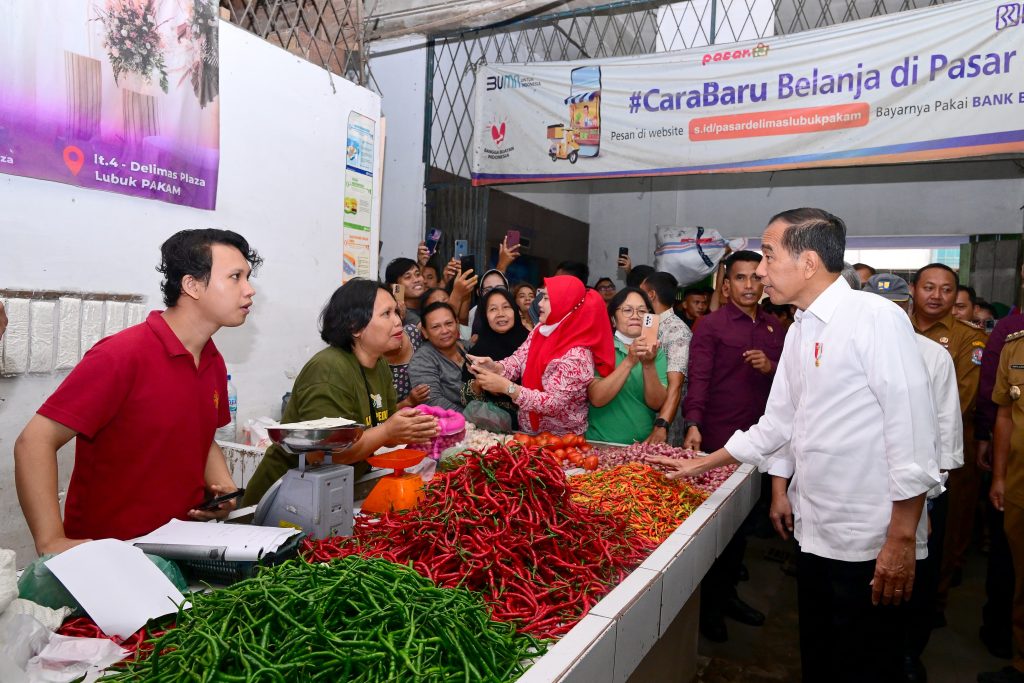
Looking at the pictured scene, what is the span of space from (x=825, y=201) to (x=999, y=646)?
6075mm

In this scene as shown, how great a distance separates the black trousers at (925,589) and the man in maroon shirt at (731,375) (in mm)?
673

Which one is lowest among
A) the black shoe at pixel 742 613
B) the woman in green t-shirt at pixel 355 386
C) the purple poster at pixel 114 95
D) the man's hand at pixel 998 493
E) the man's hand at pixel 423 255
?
the black shoe at pixel 742 613

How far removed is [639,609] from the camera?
1.43 metres

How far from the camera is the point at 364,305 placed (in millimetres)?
2164

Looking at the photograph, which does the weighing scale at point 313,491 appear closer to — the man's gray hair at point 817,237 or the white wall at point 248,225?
the man's gray hair at point 817,237

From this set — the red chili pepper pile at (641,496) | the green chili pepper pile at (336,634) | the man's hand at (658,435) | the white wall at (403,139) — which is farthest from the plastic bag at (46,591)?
the white wall at (403,139)

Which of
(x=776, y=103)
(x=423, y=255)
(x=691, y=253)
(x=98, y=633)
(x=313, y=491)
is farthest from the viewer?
(x=691, y=253)

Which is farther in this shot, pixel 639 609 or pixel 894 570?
pixel 894 570

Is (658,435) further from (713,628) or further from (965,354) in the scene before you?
(965,354)

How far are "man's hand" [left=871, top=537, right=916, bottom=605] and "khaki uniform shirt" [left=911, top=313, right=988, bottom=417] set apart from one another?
221 cm

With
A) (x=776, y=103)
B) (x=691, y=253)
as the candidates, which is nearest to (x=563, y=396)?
(x=776, y=103)

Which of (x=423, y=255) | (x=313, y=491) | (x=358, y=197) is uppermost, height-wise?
(x=358, y=197)

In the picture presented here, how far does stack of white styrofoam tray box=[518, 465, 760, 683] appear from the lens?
1150 mm

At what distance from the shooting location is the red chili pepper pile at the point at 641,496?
1911 mm
